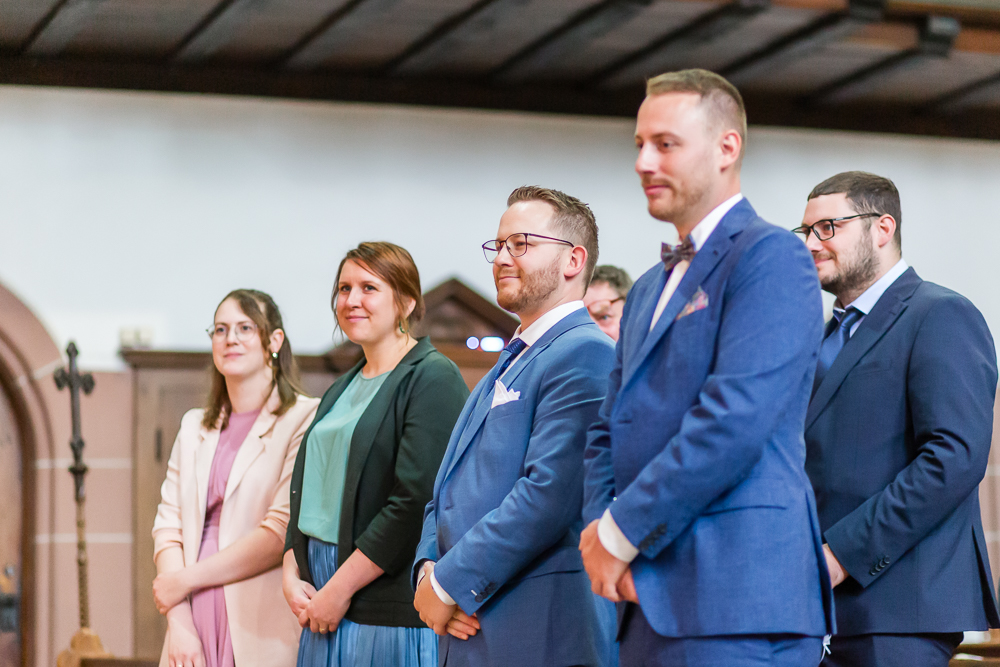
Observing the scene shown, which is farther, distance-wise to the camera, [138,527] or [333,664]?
[138,527]

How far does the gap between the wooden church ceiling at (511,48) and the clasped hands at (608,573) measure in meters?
4.75

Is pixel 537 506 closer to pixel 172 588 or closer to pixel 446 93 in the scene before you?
pixel 172 588

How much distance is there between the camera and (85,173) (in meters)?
6.63

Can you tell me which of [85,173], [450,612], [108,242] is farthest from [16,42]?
[450,612]

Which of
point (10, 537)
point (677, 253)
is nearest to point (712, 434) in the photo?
point (677, 253)

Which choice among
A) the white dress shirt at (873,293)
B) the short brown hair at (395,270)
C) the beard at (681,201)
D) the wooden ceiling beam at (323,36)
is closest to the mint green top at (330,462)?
the short brown hair at (395,270)

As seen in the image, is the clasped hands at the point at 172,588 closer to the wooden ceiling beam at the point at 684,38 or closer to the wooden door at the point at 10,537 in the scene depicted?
the wooden door at the point at 10,537

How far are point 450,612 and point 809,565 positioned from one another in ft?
2.93

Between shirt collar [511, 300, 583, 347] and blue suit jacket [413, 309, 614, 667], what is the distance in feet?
0.23

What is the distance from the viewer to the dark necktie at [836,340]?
2.66 metres

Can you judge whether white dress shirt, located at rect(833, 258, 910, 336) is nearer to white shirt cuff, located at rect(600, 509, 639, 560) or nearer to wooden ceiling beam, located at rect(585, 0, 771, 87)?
white shirt cuff, located at rect(600, 509, 639, 560)

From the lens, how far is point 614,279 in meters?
4.33

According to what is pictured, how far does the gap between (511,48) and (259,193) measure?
1.77 meters

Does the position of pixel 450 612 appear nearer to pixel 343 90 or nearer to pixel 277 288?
pixel 277 288
